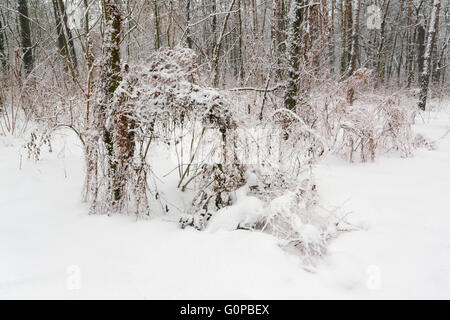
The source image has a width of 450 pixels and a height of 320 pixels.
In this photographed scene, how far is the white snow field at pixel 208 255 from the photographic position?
161 cm

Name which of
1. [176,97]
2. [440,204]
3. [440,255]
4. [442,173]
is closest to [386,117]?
[442,173]

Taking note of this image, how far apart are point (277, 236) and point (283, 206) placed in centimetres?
23

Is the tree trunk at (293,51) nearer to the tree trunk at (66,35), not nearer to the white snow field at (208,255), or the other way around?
the white snow field at (208,255)

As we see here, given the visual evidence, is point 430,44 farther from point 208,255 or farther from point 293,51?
point 208,255

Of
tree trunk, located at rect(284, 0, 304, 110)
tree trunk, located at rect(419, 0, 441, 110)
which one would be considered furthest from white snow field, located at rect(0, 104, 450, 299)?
tree trunk, located at rect(419, 0, 441, 110)

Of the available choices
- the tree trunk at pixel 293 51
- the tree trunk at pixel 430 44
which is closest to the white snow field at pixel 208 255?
Result: the tree trunk at pixel 293 51

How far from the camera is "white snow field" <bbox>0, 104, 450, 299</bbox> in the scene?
1.61 metres

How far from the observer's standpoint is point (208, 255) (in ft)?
6.33

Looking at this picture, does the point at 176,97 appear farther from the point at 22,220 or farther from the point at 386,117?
the point at 386,117

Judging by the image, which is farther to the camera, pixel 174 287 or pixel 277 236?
pixel 277 236

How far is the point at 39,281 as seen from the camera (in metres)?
1.63

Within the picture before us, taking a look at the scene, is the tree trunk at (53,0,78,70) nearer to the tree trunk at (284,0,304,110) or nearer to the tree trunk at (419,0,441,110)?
the tree trunk at (284,0,304,110)

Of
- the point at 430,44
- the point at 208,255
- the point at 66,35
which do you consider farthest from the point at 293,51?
the point at 430,44

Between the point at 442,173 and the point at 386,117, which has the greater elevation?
the point at 386,117
